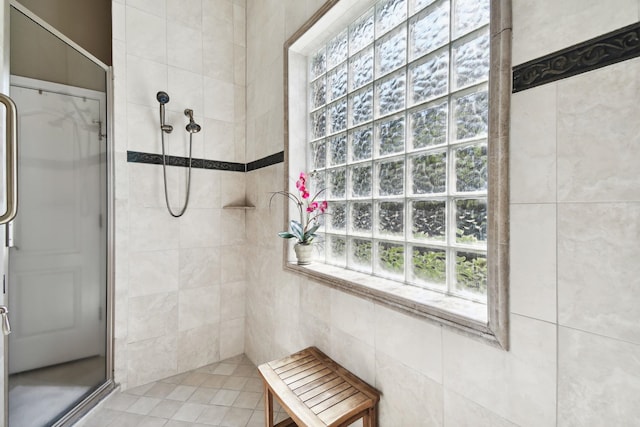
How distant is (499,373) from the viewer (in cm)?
79

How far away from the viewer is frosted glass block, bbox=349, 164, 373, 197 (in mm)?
1400

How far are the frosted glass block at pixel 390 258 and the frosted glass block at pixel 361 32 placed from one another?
3.27ft

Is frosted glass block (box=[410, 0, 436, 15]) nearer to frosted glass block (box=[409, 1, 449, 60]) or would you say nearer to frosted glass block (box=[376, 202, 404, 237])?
frosted glass block (box=[409, 1, 449, 60])

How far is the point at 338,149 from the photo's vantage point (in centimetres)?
159

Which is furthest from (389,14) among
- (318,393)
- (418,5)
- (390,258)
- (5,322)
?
(5,322)

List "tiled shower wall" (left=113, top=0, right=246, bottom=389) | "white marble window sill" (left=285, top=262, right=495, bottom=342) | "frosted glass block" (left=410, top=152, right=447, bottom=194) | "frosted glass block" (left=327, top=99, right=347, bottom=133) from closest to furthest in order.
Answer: "white marble window sill" (left=285, top=262, right=495, bottom=342), "frosted glass block" (left=410, top=152, right=447, bottom=194), "frosted glass block" (left=327, top=99, right=347, bottom=133), "tiled shower wall" (left=113, top=0, right=246, bottom=389)

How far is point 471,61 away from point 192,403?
2257mm

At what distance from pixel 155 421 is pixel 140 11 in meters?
2.51

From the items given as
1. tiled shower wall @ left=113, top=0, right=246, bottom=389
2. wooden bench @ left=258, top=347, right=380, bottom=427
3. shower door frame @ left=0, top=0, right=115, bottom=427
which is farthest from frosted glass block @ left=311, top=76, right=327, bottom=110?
wooden bench @ left=258, top=347, right=380, bottom=427

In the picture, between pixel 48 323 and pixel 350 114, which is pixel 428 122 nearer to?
pixel 350 114

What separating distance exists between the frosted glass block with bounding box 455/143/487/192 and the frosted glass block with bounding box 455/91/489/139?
50 millimetres

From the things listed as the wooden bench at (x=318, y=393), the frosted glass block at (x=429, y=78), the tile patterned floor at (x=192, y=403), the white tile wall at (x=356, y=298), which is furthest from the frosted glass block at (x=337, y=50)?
the tile patterned floor at (x=192, y=403)

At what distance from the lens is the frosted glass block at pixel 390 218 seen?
4.08ft

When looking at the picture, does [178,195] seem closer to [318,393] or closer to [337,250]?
[337,250]
